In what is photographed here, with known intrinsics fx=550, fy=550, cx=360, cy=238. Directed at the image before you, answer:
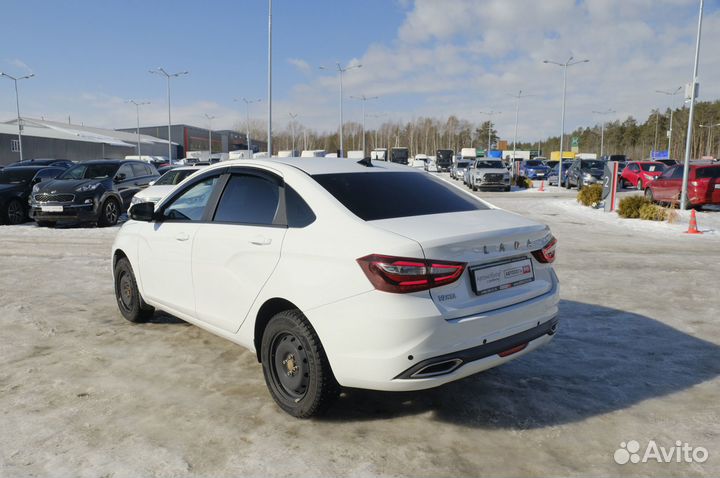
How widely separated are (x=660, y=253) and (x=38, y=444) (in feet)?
35.7

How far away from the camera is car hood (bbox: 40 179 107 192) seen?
14.0m

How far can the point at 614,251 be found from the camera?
1102cm

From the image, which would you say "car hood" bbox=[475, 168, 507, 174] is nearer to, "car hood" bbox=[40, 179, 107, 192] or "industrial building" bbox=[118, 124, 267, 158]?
"car hood" bbox=[40, 179, 107, 192]

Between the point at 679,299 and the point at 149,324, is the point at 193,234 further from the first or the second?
the point at 679,299

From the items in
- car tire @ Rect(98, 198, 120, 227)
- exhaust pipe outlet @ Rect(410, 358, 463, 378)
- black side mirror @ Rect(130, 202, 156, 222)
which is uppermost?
black side mirror @ Rect(130, 202, 156, 222)

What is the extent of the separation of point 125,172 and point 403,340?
14.4m

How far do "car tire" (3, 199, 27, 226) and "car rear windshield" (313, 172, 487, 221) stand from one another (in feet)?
49.8

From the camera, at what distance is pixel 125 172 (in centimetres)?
1545

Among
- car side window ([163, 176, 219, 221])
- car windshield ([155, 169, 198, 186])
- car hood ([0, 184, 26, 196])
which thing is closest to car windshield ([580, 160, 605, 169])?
car windshield ([155, 169, 198, 186])

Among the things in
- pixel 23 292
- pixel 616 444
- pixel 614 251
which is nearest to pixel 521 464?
pixel 616 444

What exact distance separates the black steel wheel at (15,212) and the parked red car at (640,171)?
1036 inches

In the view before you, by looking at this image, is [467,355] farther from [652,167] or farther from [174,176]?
[652,167]

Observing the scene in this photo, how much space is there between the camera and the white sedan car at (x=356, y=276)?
3074 mm

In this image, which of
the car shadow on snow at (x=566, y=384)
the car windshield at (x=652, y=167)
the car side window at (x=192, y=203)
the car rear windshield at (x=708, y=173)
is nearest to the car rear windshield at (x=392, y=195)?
the car side window at (x=192, y=203)
